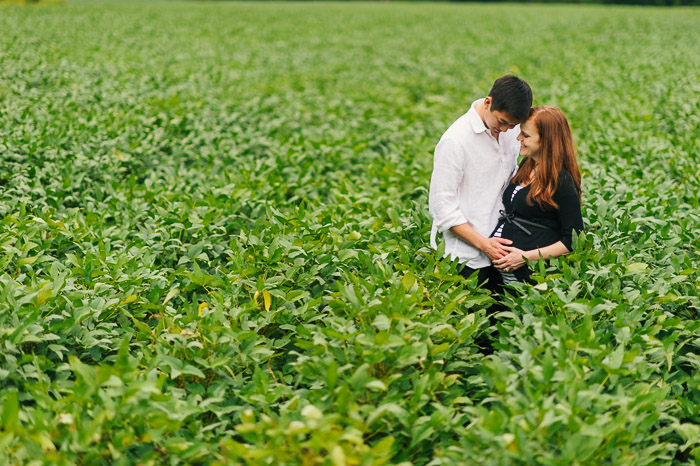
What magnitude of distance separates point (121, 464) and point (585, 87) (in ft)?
34.0

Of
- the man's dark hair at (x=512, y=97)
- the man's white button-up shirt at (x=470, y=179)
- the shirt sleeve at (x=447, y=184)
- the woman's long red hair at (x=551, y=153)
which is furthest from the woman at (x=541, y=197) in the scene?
the shirt sleeve at (x=447, y=184)

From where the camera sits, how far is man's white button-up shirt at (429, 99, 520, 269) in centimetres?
332

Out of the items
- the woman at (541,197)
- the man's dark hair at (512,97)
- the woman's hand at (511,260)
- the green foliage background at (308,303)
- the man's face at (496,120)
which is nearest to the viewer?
the green foliage background at (308,303)

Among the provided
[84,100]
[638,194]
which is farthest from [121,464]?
[84,100]

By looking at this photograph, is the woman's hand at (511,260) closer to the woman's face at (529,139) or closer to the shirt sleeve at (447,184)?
the shirt sleeve at (447,184)

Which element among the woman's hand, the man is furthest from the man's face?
the woman's hand

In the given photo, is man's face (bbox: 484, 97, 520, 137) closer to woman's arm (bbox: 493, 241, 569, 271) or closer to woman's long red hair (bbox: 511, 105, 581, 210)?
woman's long red hair (bbox: 511, 105, 581, 210)

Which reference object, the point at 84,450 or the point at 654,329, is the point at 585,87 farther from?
the point at 84,450

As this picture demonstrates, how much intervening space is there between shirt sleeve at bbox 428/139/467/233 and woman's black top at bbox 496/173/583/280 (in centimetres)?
32

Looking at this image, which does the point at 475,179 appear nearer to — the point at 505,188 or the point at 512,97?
the point at 505,188

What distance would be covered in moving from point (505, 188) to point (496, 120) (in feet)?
1.81

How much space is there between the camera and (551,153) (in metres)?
3.23

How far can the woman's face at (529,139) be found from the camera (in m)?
3.27

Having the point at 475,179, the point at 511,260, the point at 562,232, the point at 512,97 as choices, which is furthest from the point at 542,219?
the point at 512,97
